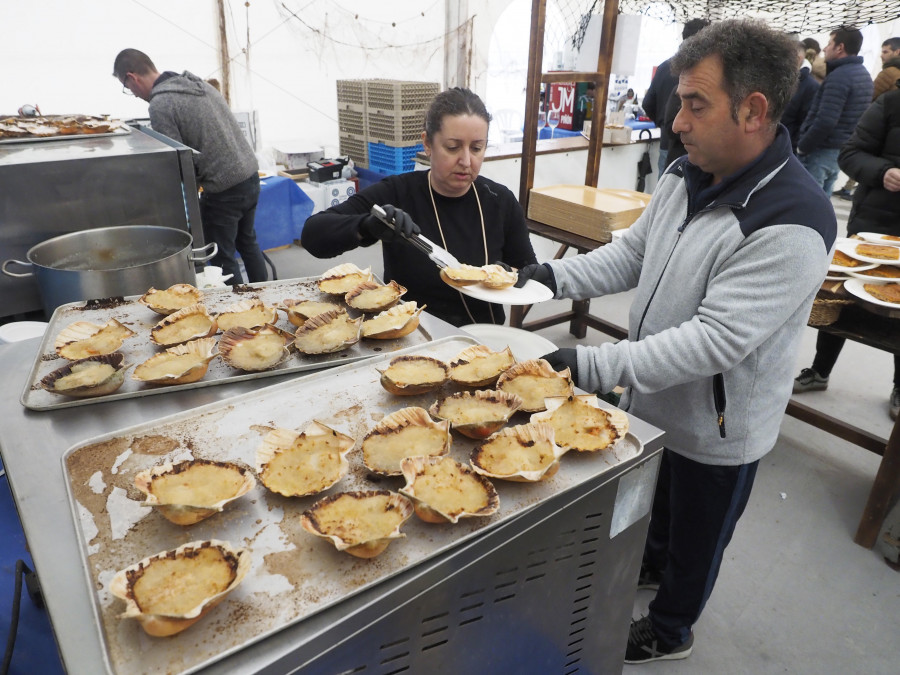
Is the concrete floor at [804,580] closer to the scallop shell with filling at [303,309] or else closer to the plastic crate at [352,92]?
the scallop shell with filling at [303,309]

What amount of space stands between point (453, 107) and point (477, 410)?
1.32 metres

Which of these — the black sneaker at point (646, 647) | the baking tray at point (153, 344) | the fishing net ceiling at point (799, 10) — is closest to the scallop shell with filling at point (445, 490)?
the baking tray at point (153, 344)

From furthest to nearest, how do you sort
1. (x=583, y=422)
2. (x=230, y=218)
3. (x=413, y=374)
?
(x=230, y=218) → (x=413, y=374) → (x=583, y=422)

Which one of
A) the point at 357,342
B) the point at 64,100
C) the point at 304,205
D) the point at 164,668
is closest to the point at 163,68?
the point at 64,100

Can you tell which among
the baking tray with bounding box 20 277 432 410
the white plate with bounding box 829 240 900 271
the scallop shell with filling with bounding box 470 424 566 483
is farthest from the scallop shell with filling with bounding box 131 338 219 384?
the white plate with bounding box 829 240 900 271

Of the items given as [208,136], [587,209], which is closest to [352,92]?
[208,136]

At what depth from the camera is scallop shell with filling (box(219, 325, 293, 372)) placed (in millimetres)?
1358

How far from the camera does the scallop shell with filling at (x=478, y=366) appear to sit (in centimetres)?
132

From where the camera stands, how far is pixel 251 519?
957 millimetres

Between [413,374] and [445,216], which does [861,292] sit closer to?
[445,216]

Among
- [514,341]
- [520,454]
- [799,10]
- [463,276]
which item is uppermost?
[799,10]

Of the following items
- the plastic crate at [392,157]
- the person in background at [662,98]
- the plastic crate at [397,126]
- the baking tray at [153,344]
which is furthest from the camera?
the plastic crate at [392,157]

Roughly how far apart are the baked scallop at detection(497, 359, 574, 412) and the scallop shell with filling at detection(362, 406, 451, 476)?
0.21 metres

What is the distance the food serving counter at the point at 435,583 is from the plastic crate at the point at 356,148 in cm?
516
